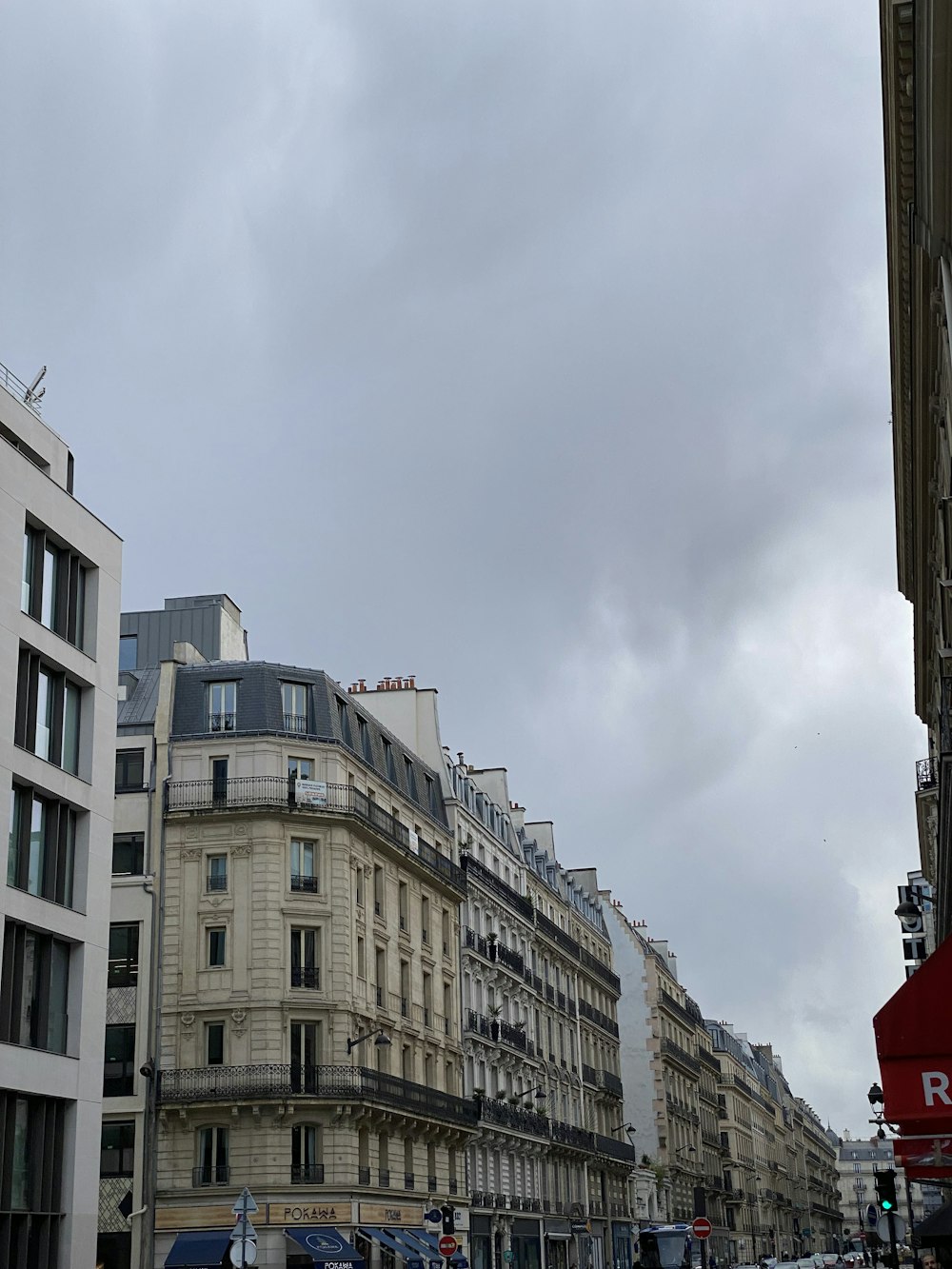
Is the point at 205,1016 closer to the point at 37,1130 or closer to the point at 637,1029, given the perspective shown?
the point at 37,1130

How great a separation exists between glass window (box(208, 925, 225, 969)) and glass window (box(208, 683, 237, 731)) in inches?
232

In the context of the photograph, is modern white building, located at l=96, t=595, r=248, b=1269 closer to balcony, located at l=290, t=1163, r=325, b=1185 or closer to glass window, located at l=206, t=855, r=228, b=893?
glass window, located at l=206, t=855, r=228, b=893

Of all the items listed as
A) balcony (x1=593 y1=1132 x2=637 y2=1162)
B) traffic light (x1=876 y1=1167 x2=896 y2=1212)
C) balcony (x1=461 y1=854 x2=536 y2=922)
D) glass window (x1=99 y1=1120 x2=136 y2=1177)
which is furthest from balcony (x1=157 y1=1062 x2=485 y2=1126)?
balcony (x1=593 y1=1132 x2=637 y2=1162)

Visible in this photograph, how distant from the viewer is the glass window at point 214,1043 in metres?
42.1

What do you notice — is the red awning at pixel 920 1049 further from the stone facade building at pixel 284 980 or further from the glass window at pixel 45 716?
the stone facade building at pixel 284 980

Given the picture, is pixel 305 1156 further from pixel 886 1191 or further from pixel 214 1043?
pixel 886 1191

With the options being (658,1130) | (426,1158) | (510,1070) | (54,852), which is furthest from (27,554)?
(658,1130)

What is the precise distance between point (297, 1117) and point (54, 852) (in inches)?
567

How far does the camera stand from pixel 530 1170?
61.2 m

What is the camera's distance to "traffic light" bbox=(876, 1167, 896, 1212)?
83.4 feet

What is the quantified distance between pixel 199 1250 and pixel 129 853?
35.9 feet

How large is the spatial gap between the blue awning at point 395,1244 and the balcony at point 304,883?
929 cm

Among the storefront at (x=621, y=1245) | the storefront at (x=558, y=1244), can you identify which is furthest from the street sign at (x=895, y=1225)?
the storefront at (x=621, y=1245)

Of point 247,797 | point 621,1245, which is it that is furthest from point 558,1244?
point 247,797
